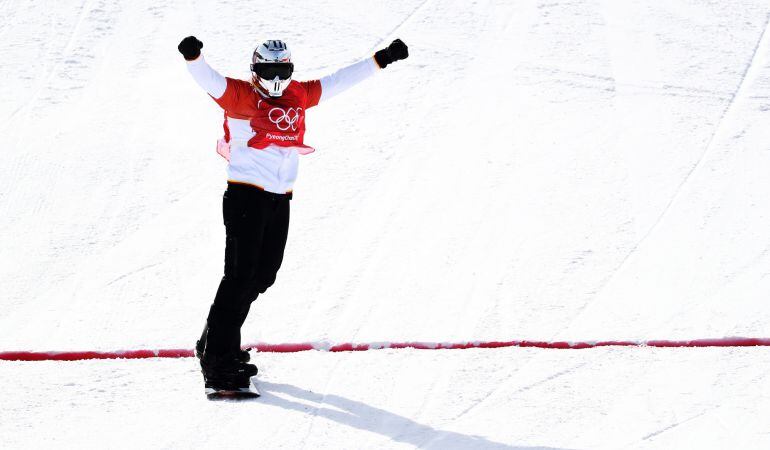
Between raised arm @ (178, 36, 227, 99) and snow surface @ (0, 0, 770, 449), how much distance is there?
141 centimetres

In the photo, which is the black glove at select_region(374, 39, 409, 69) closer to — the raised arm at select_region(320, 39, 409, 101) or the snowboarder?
the raised arm at select_region(320, 39, 409, 101)

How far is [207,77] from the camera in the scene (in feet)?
16.2

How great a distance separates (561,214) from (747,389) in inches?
95.7

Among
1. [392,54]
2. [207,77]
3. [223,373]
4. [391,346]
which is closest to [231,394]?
[223,373]

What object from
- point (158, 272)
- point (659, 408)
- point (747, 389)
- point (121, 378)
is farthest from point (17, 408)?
point (747, 389)

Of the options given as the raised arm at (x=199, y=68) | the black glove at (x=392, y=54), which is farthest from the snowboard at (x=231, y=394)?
the black glove at (x=392, y=54)

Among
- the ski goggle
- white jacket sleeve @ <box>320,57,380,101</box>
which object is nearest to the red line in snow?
white jacket sleeve @ <box>320,57,380,101</box>

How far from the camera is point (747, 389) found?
4992 millimetres

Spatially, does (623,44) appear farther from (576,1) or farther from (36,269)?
(36,269)

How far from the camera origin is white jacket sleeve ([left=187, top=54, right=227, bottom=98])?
4870mm

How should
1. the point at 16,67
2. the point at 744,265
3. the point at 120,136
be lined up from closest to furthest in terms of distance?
the point at 744,265, the point at 120,136, the point at 16,67

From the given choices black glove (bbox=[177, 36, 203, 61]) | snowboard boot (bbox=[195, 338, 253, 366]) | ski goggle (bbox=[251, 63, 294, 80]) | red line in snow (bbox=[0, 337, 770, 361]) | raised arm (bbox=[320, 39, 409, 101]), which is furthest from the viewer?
raised arm (bbox=[320, 39, 409, 101])

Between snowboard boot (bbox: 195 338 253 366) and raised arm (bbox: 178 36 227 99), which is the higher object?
raised arm (bbox: 178 36 227 99)

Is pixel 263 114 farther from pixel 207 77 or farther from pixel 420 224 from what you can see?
pixel 420 224
